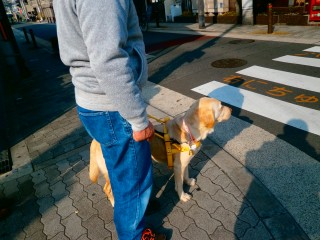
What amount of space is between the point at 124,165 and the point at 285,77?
5.36 m

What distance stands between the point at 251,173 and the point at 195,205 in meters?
0.85

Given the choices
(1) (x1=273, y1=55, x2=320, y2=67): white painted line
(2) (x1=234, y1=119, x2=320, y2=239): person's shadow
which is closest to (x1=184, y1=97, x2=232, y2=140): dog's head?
(2) (x1=234, y1=119, x2=320, y2=239): person's shadow

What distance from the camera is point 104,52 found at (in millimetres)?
1399

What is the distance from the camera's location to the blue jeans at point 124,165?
183 cm

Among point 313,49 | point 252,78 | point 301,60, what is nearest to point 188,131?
point 252,78

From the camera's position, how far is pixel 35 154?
4273 mm

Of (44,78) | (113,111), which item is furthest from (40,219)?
(44,78)

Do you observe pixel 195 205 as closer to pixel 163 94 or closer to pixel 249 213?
pixel 249 213

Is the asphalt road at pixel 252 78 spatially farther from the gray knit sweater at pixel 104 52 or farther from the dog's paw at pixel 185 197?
the gray knit sweater at pixel 104 52

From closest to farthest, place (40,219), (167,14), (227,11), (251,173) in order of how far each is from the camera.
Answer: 1. (40,219)
2. (251,173)
3. (227,11)
4. (167,14)

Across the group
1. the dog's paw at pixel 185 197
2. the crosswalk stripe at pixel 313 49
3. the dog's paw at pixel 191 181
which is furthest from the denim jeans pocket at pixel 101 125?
the crosswalk stripe at pixel 313 49

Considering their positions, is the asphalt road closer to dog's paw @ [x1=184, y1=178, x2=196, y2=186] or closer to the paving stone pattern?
the paving stone pattern

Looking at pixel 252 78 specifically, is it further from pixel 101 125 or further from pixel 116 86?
pixel 116 86

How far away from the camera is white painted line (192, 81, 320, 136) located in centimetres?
409
